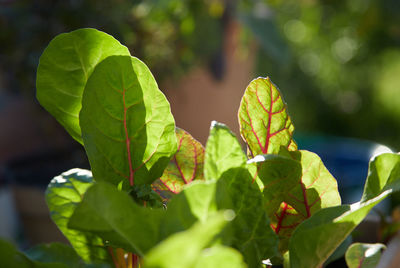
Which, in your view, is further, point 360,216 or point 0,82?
point 0,82

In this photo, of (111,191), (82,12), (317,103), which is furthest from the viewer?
(317,103)

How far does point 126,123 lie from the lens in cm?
20

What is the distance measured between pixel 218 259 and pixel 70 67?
12 cm

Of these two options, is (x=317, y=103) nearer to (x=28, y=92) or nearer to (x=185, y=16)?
(x=185, y=16)

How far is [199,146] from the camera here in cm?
24

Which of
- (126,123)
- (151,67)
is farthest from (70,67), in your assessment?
(151,67)

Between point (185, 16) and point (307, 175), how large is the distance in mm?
715

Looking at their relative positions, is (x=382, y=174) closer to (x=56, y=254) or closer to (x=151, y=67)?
(x=56, y=254)

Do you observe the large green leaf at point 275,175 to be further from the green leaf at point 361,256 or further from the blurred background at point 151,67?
the blurred background at point 151,67

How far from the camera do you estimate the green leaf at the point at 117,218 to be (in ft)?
0.51

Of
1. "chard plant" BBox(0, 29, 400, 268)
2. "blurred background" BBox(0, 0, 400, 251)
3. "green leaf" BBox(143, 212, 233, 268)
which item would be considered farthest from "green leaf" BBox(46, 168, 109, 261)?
"blurred background" BBox(0, 0, 400, 251)

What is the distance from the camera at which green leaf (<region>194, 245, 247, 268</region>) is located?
12cm

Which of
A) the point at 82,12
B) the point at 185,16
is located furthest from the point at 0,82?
the point at 185,16

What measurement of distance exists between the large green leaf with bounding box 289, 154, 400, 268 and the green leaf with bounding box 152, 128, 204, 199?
2.6 inches
